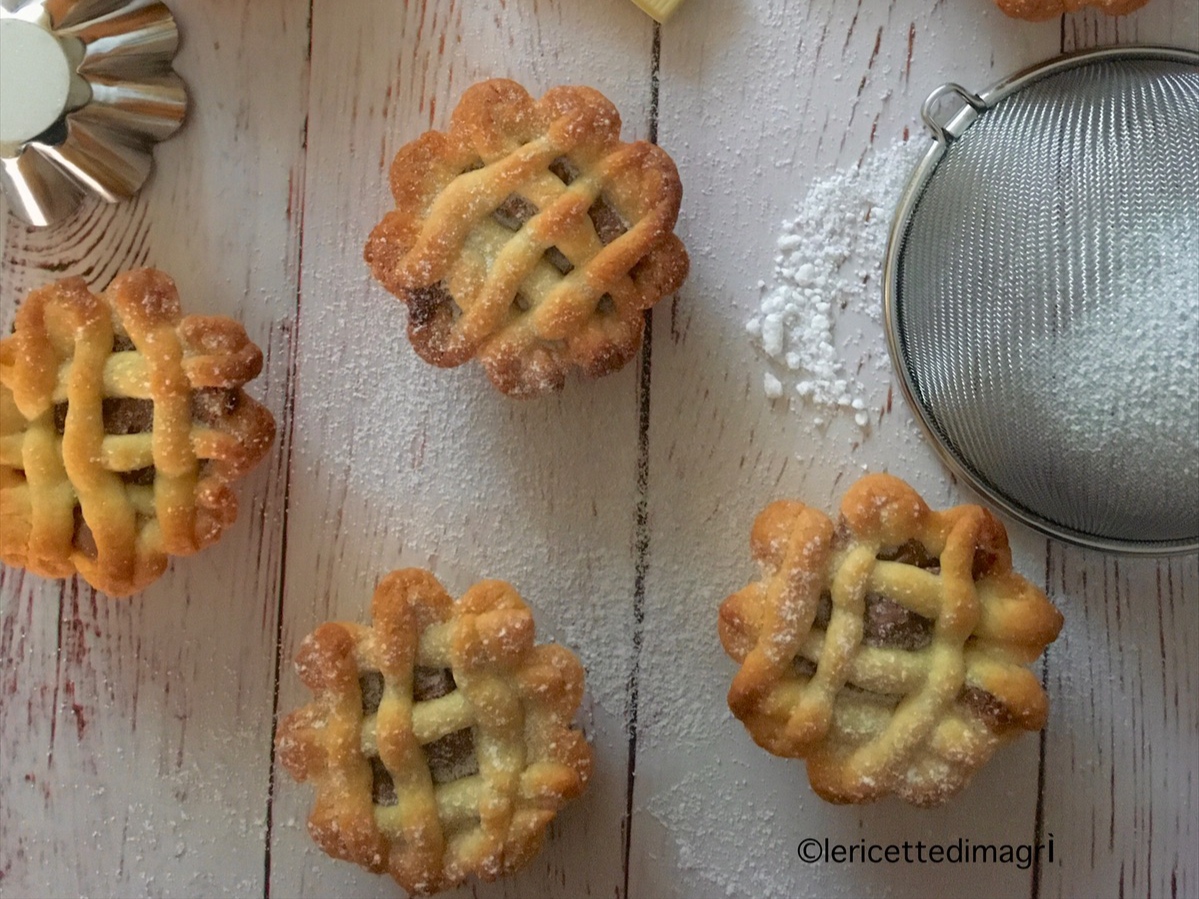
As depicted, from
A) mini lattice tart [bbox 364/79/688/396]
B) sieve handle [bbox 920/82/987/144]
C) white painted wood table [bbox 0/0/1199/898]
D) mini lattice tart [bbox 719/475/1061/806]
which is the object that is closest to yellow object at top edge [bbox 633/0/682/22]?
white painted wood table [bbox 0/0/1199/898]

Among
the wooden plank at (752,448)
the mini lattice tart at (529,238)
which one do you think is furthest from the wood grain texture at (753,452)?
the mini lattice tart at (529,238)

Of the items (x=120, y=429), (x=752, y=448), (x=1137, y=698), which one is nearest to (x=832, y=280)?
(x=752, y=448)

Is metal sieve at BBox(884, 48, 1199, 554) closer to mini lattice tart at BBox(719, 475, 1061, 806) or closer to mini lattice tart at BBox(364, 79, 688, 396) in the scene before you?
mini lattice tart at BBox(719, 475, 1061, 806)

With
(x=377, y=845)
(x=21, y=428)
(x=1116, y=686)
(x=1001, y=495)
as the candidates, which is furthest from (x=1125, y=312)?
(x=21, y=428)

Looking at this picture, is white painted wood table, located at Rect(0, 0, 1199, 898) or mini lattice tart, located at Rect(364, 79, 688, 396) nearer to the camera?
mini lattice tart, located at Rect(364, 79, 688, 396)

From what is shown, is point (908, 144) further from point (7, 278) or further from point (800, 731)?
point (7, 278)
